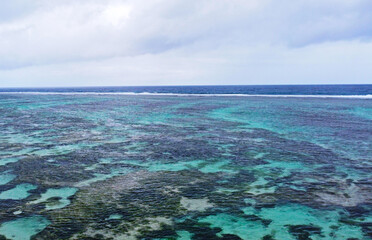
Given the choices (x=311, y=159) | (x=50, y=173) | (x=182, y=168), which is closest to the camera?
(x=50, y=173)

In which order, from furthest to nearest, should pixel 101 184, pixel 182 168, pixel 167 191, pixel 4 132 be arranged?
pixel 4 132 < pixel 182 168 < pixel 101 184 < pixel 167 191

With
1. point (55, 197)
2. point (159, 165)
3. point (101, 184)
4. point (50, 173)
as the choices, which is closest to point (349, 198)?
point (159, 165)

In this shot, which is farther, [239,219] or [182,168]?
[182,168]

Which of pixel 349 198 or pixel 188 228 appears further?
pixel 349 198

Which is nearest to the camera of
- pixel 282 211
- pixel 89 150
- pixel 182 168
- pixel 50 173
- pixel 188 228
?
pixel 188 228

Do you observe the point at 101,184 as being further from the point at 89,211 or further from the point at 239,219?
the point at 239,219

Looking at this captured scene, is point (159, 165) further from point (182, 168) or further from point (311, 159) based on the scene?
point (311, 159)

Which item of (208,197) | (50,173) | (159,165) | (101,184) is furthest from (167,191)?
(50,173)

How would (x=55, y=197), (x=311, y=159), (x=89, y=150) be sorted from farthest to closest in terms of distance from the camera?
(x=89, y=150), (x=311, y=159), (x=55, y=197)
